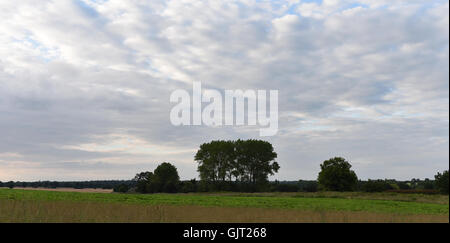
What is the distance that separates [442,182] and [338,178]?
70.5ft

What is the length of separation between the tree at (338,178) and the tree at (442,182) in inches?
669

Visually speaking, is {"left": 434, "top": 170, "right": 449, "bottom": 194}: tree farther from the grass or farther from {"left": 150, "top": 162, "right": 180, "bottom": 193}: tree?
{"left": 150, "top": 162, "right": 180, "bottom": 193}: tree

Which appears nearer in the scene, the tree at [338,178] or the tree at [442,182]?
the tree at [442,182]

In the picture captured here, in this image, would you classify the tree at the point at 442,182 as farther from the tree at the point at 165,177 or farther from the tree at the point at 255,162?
the tree at the point at 165,177

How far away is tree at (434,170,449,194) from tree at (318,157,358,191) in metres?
17.0

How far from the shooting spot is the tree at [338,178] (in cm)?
9144
